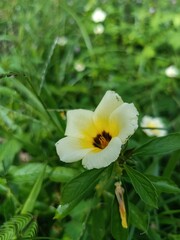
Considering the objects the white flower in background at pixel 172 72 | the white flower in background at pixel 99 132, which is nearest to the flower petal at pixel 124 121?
the white flower in background at pixel 99 132

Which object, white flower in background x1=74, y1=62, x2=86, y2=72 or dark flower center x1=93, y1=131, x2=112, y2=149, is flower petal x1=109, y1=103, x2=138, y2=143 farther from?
white flower in background x1=74, y1=62, x2=86, y2=72

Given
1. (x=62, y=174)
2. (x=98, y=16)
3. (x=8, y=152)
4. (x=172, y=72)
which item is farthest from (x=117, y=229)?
(x=98, y=16)

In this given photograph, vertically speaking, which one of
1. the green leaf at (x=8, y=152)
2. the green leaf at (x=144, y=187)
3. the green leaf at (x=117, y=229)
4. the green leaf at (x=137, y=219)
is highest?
the green leaf at (x=144, y=187)

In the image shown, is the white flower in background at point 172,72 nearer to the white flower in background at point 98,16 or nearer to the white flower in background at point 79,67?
the white flower in background at point 79,67

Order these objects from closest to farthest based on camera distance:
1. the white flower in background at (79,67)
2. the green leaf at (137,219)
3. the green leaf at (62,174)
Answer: the green leaf at (137,219) → the green leaf at (62,174) → the white flower in background at (79,67)

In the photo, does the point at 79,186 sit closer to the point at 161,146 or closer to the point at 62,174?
the point at 161,146
